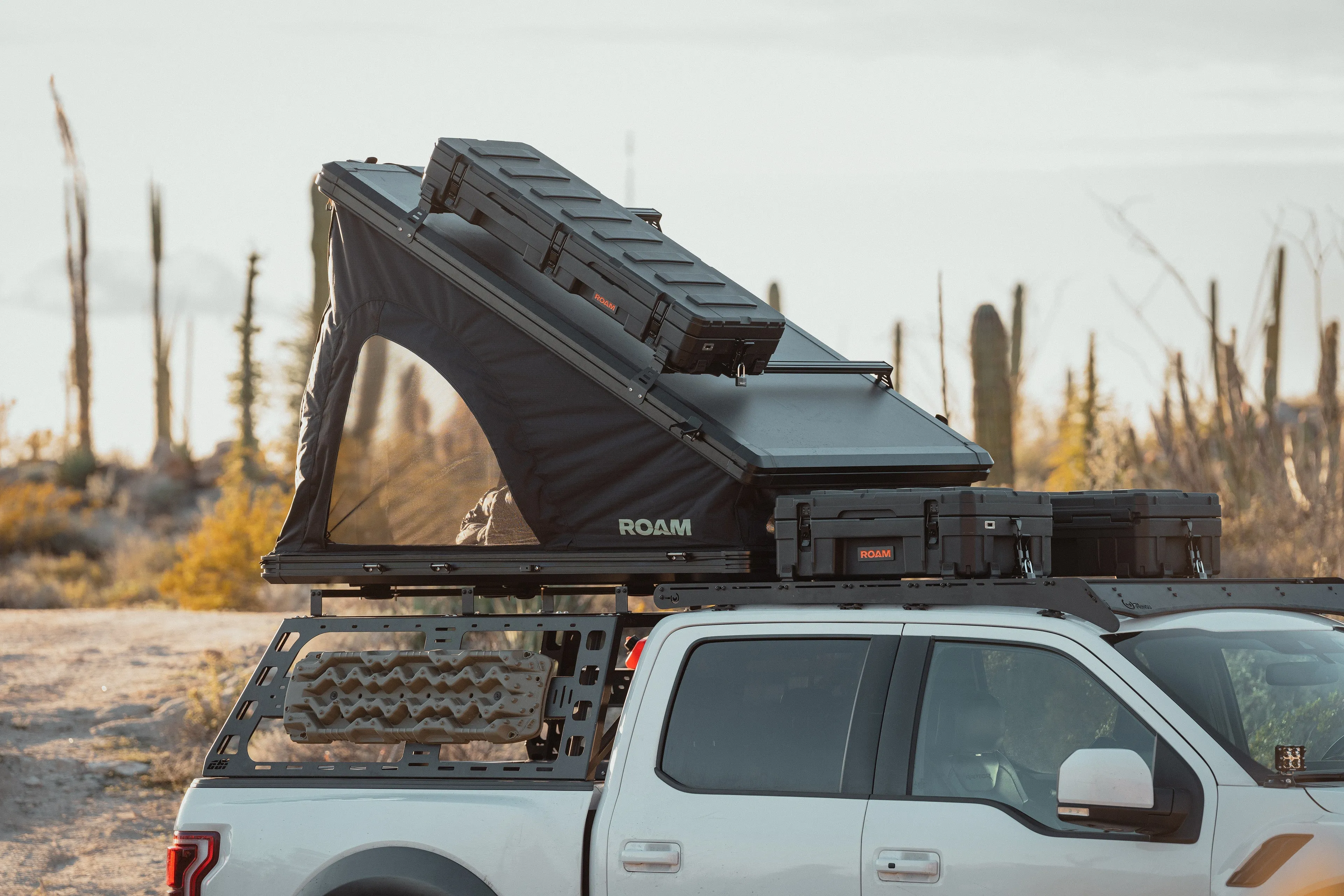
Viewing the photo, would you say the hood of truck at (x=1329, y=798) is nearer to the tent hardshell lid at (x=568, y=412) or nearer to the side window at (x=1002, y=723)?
the side window at (x=1002, y=723)

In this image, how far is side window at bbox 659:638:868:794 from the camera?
4.35 metres

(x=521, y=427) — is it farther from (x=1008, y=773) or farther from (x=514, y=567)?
(x=1008, y=773)

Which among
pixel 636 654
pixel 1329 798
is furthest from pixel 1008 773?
pixel 636 654

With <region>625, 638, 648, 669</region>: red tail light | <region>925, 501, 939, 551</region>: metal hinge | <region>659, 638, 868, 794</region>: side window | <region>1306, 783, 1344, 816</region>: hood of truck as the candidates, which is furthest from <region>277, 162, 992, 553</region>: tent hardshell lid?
<region>1306, 783, 1344, 816</region>: hood of truck

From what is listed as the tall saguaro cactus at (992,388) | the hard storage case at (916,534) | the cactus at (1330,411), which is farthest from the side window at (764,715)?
the tall saguaro cactus at (992,388)

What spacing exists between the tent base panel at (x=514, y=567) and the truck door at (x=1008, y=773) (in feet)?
3.93

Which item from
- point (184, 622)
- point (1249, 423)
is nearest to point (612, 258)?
point (1249, 423)

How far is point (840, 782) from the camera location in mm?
4262

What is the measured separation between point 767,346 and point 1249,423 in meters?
9.13

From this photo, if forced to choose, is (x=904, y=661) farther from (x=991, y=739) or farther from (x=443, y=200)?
(x=443, y=200)

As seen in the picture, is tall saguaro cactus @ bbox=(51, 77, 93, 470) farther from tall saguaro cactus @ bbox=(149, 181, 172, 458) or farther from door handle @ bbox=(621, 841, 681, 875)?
door handle @ bbox=(621, 841, 681, 875)

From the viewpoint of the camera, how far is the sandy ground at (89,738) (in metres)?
10.0

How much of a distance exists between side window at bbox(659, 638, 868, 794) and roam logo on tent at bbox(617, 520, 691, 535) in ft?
2.86

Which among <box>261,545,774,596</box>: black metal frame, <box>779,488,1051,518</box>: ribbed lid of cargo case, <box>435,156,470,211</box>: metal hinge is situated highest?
<box>435,156,470,211</box>: metal hinge
